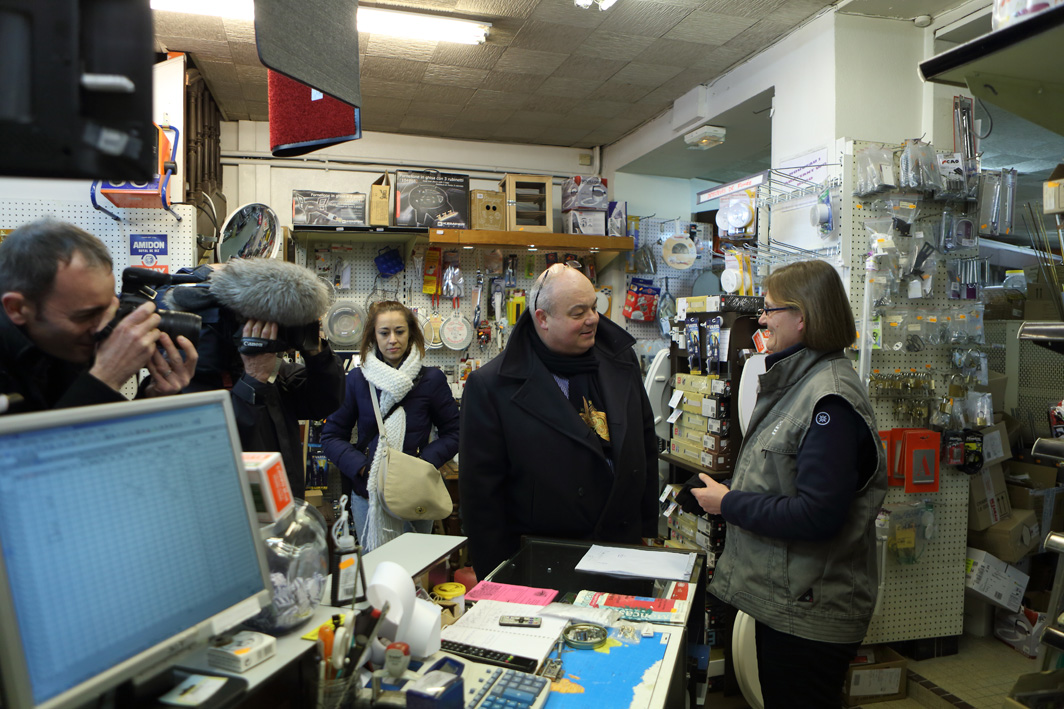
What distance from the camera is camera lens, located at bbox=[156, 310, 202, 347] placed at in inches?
54.4

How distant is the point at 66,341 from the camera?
1348 millimetres

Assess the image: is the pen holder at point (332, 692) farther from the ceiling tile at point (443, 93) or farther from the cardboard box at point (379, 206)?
the ceiling tile at point (443, 93)

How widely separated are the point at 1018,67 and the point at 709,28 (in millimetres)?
2833

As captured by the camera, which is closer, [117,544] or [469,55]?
[117,544]

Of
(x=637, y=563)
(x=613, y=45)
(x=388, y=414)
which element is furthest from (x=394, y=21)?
(x=637, y=563)

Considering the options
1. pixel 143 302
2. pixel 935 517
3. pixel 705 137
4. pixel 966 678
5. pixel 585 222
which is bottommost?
pixel 966 678

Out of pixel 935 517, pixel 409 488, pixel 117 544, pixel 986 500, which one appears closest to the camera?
pixel 117 544

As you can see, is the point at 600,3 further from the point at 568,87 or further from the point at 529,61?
the point at 568,87

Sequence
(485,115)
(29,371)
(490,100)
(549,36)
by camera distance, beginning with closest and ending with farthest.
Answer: (29,371) → (549,36) → (490,100) → (485,115)

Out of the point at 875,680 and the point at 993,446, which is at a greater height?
the point at 993,446

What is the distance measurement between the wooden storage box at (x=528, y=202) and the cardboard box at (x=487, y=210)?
0.17 feet

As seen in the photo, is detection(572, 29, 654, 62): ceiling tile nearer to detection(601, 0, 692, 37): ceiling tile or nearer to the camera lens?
detection(601, 0, 692, 37): ceiling tile

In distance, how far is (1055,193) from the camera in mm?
1728

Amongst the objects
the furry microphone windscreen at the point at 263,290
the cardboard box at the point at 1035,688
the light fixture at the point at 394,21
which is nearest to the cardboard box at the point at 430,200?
the light fixture at the point at 394,21
